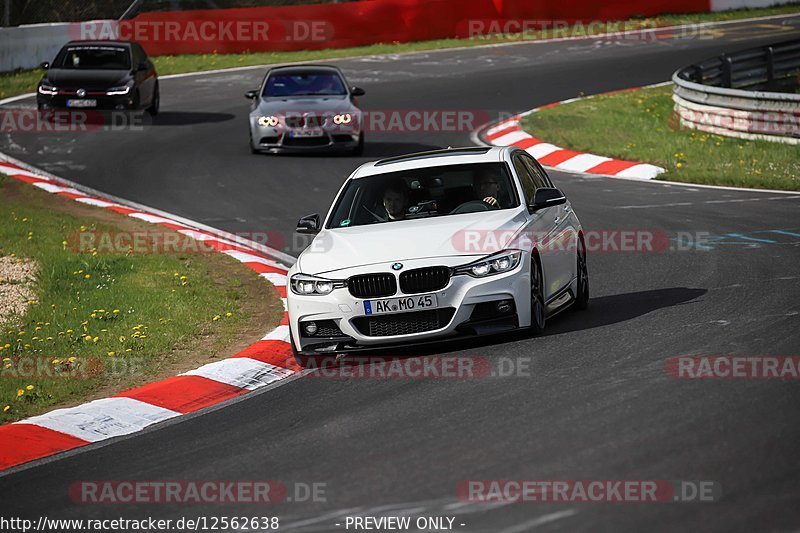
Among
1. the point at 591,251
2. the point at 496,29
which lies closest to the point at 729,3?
the point at 496,29

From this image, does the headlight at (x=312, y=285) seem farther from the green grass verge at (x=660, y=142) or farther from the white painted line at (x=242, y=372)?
the green grass verge at (x=660, y=142)

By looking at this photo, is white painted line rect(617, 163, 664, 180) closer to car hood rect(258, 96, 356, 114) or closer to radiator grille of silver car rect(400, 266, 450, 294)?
car hood rect(258, 96, 356, 114)

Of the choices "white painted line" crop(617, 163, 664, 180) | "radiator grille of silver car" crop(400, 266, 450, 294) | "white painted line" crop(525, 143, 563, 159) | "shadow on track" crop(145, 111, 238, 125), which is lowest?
"shadow on track" crop(145, 111, 238, 125)

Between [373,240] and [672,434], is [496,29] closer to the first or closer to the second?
[373,240]

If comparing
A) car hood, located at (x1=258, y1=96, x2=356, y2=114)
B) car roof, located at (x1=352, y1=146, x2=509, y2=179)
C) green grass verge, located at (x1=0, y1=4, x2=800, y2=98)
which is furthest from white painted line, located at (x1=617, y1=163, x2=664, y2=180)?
green grass verge, located at (x1=0, y1=4, x2=800, y2=98)

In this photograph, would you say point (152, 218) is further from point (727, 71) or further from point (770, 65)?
point (770, 65)

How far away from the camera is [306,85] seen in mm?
23906

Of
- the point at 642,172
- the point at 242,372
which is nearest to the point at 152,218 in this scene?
the point at 642,172

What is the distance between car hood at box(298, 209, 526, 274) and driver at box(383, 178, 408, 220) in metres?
0.27

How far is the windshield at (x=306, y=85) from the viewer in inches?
930

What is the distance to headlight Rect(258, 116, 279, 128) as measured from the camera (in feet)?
75.4

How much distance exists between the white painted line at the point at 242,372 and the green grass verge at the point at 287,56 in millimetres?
22548

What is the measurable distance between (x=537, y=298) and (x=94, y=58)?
18771mm

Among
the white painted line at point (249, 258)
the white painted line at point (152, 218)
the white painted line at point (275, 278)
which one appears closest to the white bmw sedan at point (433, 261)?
the white painted line at point (275, 278)
